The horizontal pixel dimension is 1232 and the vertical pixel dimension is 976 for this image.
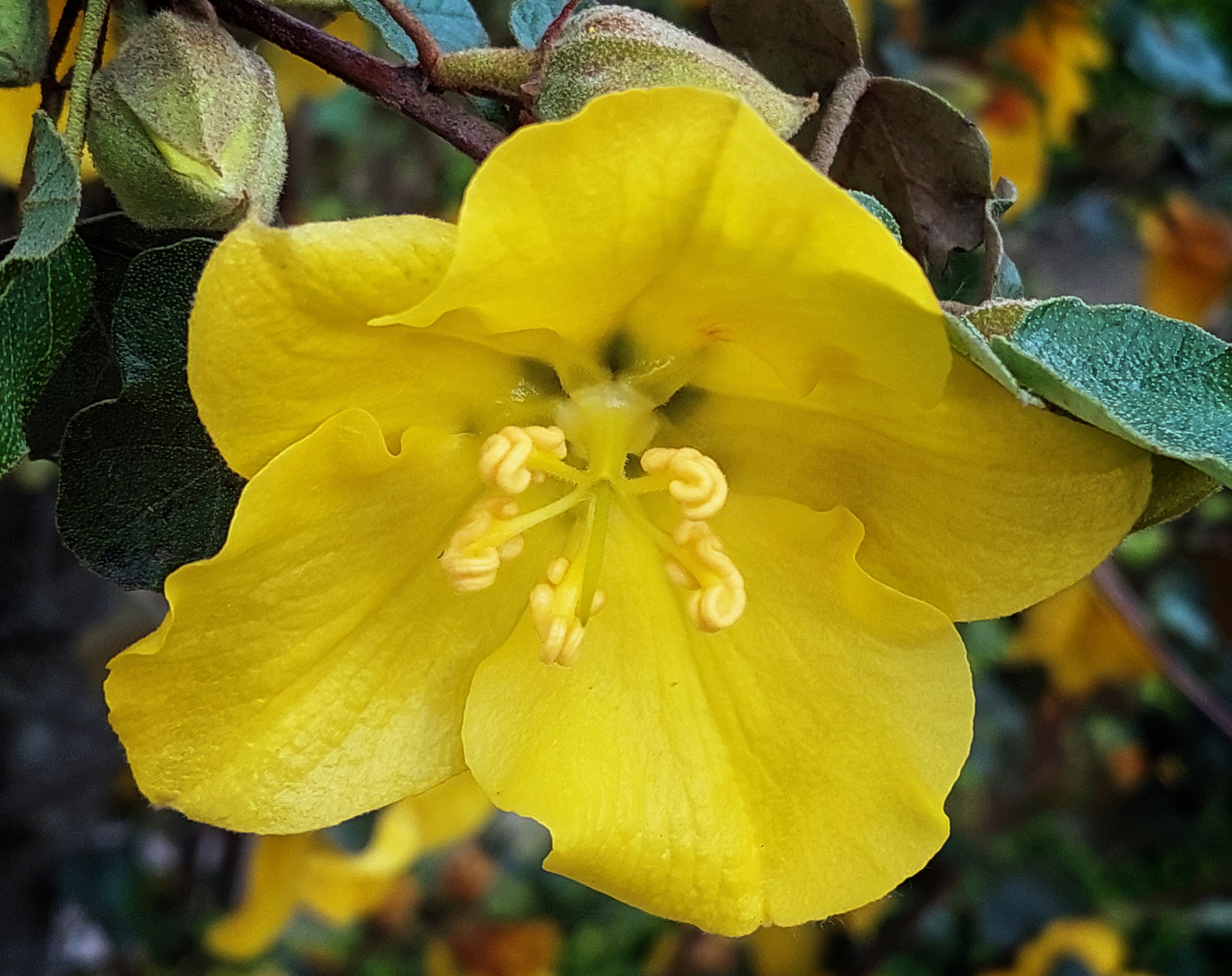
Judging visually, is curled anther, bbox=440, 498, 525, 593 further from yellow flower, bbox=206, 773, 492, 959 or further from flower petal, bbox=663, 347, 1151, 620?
yellow flower, bbox=206, 773, 492, 959

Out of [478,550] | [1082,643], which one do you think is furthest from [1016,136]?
[478,550]

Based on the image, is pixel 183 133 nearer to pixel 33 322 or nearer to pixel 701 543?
pixel 33 322

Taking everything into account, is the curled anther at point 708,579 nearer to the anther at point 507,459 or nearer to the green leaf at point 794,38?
the anther at point 507,459

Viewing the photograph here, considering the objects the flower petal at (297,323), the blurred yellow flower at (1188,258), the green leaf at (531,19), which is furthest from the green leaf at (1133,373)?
the blurred yellow flower at (1188,258)

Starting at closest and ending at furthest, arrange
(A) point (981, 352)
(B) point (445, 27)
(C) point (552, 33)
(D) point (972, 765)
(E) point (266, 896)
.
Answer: (A) point (981, 352), (C) point (552, 33), (B) point (445, 27), (E) point (266, 896), (D) point (972, 765)

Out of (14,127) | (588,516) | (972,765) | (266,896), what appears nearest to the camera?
(588,516)

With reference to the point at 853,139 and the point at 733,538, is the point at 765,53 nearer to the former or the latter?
the point at 853,139

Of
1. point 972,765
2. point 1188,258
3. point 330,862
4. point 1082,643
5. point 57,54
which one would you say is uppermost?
point 57,54

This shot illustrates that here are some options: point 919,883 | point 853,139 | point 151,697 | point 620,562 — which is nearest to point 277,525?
point 151,697
